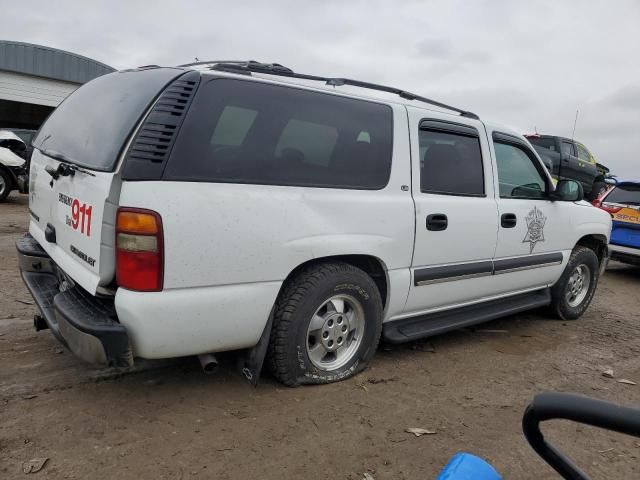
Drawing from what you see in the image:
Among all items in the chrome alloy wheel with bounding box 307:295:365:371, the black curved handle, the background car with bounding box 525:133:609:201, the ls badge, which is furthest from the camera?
the background car with bounding box 525:133:609:201

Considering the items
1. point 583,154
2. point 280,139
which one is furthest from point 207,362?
point 583,154

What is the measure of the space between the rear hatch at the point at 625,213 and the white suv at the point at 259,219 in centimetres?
488

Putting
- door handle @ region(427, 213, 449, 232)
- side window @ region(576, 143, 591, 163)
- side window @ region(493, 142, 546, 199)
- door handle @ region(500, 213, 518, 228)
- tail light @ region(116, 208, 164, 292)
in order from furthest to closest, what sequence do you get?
side window @ region(576, 143, 591, 163) < side window @ region(493, 142, 546, 199) < door handle @ region(500, 213, 518, 228) < door handle @ region(427, 213, 449, 232) < tail light @ region(116, 208, 164, 292)

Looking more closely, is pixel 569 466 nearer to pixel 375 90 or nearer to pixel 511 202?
pixel 375 90

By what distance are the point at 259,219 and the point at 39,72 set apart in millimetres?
21676

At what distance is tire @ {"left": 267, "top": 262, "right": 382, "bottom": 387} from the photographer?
111 inches

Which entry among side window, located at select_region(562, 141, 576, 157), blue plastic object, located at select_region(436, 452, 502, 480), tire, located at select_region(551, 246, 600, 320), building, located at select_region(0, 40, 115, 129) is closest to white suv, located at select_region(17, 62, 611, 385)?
tire, located at select_region(551, 246, 600, 320)

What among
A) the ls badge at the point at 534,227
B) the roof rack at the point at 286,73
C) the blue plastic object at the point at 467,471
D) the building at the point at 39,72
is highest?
the building at the point at 39,72

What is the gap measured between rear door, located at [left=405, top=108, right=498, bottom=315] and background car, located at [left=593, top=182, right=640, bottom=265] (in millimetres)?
5065

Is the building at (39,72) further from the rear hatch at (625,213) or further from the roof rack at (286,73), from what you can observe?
the roof rack at (286,73)

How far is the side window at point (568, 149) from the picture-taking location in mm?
14141

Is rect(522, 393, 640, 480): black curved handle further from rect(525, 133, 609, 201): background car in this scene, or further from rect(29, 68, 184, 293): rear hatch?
rect(525, 133, 609, 201): background car

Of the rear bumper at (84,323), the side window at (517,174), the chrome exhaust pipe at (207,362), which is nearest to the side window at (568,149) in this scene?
the side window at (517,174)

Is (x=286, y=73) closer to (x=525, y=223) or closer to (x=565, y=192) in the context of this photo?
(x=525, y=223)
